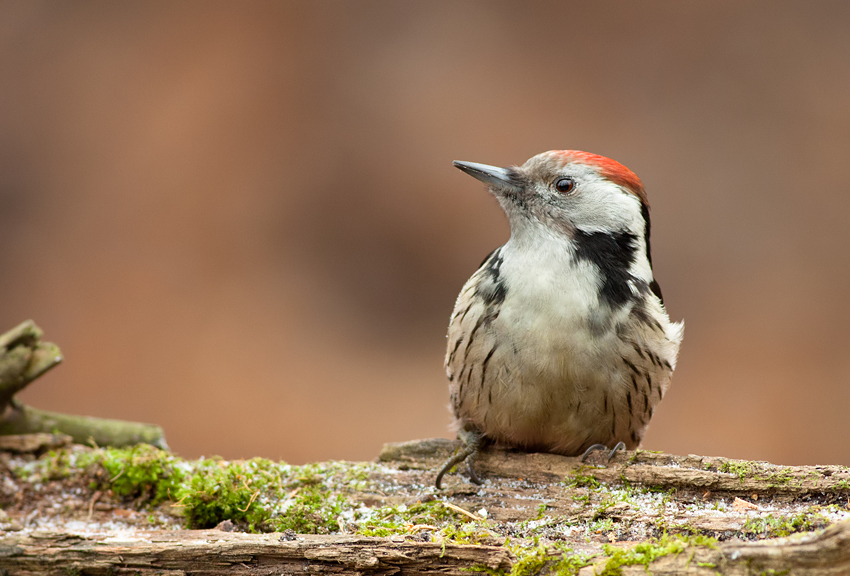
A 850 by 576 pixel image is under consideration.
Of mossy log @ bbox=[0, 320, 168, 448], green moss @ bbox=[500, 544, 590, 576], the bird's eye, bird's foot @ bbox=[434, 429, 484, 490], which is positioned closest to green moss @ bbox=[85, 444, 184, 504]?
mossy log @ bbox=[0, 320, 168, 448]

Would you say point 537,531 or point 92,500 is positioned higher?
point 537,531

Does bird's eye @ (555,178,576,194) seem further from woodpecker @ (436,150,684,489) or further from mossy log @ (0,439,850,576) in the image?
mossy log @ (0,439,850,576)

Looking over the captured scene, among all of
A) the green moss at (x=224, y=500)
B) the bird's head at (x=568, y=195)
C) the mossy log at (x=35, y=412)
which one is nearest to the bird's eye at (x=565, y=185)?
the bird's head at (x=568, y=195)

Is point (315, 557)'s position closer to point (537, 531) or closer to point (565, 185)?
point (537, 531)

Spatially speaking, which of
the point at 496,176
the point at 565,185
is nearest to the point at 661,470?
the point at 565,185

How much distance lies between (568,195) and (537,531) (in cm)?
125

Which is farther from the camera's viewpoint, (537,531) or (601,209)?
(601,209)

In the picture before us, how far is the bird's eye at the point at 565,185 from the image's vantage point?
2.75 meters

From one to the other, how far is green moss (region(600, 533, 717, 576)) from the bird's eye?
1.37 m

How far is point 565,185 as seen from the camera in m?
2.75

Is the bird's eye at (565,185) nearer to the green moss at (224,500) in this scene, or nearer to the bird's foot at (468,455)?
the bird's foot at (468,455)

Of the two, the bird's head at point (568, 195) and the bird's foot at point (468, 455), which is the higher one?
the bird's head at point (568, 195)

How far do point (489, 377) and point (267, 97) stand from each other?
22.9ft

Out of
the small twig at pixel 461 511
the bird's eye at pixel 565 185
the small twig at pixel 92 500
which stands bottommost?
the small twig at pixel 92 500
